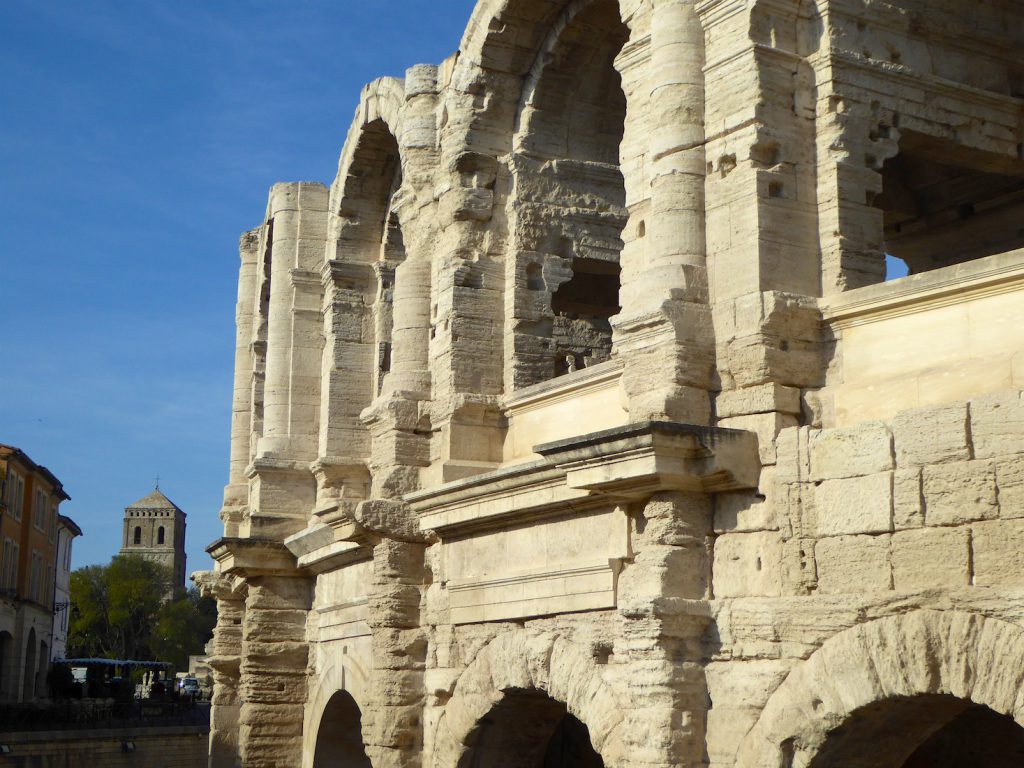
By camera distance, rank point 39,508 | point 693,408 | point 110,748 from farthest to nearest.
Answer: point 39,508, point 110,748, point 693,408

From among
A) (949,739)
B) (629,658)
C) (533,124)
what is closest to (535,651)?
(629,658)

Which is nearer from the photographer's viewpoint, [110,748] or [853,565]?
[853,565]

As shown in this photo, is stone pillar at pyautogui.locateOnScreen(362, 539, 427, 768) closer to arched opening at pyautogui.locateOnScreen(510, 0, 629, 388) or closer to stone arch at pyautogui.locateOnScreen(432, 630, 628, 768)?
stone arch at pyautogui.locateOnScreen(432, 630, 628, 768)

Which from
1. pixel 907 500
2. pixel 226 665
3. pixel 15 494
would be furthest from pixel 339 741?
pixel 15 494

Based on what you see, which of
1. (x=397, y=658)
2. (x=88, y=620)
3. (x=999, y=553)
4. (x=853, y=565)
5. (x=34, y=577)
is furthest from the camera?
(x=88, y=620)

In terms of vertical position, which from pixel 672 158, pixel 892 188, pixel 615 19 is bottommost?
pixel 672 158

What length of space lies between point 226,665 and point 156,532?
6770cm

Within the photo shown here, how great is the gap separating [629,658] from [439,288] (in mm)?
4110

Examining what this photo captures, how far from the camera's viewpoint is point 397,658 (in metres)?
11.0

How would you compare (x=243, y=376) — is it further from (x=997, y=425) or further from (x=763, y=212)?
(x=997, y=425)

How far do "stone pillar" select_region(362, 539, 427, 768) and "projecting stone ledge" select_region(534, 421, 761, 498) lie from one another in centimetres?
340

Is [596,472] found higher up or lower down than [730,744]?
higher up

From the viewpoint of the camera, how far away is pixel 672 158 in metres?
8.46

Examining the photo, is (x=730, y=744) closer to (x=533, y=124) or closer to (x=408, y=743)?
(x=408, y=743)
